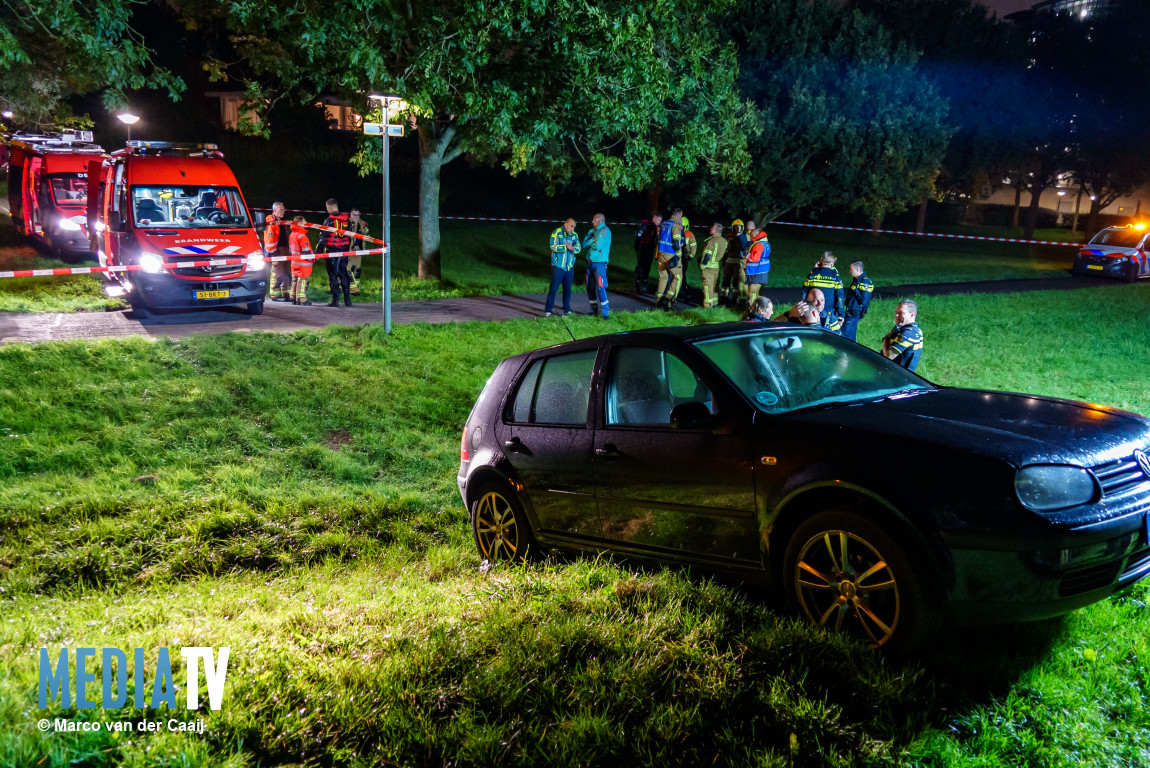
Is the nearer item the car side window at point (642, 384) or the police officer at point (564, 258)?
the car side window at point (642, 384)

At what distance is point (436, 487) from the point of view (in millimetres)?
8352

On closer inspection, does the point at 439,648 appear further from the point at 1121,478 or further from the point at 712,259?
the point at 712,259

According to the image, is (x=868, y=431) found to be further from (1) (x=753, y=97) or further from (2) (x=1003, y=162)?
(2) (x=1003, y=162)

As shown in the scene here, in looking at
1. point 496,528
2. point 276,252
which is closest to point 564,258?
point 276,252

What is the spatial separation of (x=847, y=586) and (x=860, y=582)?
7 centimetres

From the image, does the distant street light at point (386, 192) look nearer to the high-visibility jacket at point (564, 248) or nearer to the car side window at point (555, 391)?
the high-visibility jacket at point (564, 248)

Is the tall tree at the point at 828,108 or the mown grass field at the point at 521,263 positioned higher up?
the tall tree at the point at 828,108

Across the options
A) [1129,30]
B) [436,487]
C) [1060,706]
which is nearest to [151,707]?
[1060,706]

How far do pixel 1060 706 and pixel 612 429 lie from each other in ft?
8.11

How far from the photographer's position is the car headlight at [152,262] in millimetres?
13242

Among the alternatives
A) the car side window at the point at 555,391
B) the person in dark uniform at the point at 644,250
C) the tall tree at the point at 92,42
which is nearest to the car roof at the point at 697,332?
the car side window at the point at 555,391

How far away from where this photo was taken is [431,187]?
20328 mm

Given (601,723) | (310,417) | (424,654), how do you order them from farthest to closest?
(310,417) < (424,654) < (601,723)

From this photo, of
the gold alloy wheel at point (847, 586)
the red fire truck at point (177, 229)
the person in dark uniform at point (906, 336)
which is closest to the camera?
the gold alloy wheel at point (847, 586)
